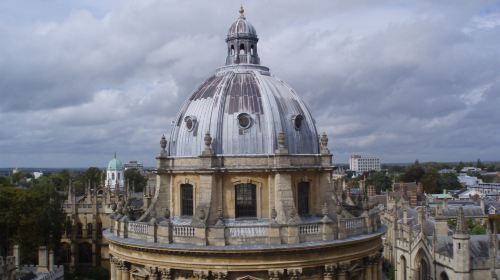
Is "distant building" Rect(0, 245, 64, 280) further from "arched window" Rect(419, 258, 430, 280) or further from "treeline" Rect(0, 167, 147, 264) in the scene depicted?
"arched window" Rect(419, 258, 430, 280)

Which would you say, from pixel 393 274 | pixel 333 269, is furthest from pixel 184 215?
pixel 393 274

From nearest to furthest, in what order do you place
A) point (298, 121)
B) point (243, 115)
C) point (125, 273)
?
point (125, 273)
point (243, 115)
point (298, 121)

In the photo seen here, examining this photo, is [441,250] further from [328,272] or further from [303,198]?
[328,272]

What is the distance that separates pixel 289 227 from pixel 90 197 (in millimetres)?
47128

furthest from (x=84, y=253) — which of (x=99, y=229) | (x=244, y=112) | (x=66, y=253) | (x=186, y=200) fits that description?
(x=244, y=112)

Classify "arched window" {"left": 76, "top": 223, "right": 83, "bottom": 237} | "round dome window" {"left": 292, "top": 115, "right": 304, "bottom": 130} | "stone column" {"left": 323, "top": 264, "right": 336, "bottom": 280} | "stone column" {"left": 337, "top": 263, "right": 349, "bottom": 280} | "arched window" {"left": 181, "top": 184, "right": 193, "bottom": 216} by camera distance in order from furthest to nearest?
"arched window" {"left": 76, "top": 223, "right": 83, "bottom": 237}, "round dome window" {"left": 292, "top": 115, "right": 304, "bottom": 130}, "arched window" {"left": 181, "top": 184, "right": 193, "bottom": 216}, "stone column" {"left": 337, "top": 263, "right": 349, "bottom": 280}, "stone column" {"left": 323, "top": 264, "right": 336, "bottom": 280}

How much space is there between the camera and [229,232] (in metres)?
24.0

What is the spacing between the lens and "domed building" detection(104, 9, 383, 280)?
940 inches

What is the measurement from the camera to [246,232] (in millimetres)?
24047

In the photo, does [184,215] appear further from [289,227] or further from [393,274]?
[393,274]

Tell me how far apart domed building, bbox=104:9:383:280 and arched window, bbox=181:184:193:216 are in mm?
52

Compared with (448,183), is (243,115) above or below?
above

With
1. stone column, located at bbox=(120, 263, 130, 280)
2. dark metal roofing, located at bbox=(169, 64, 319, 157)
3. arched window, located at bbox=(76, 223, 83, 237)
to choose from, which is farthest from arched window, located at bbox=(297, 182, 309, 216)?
arched window, located at bbox=(76, 223, 83, 237)

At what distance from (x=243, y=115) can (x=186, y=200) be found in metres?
5.28
